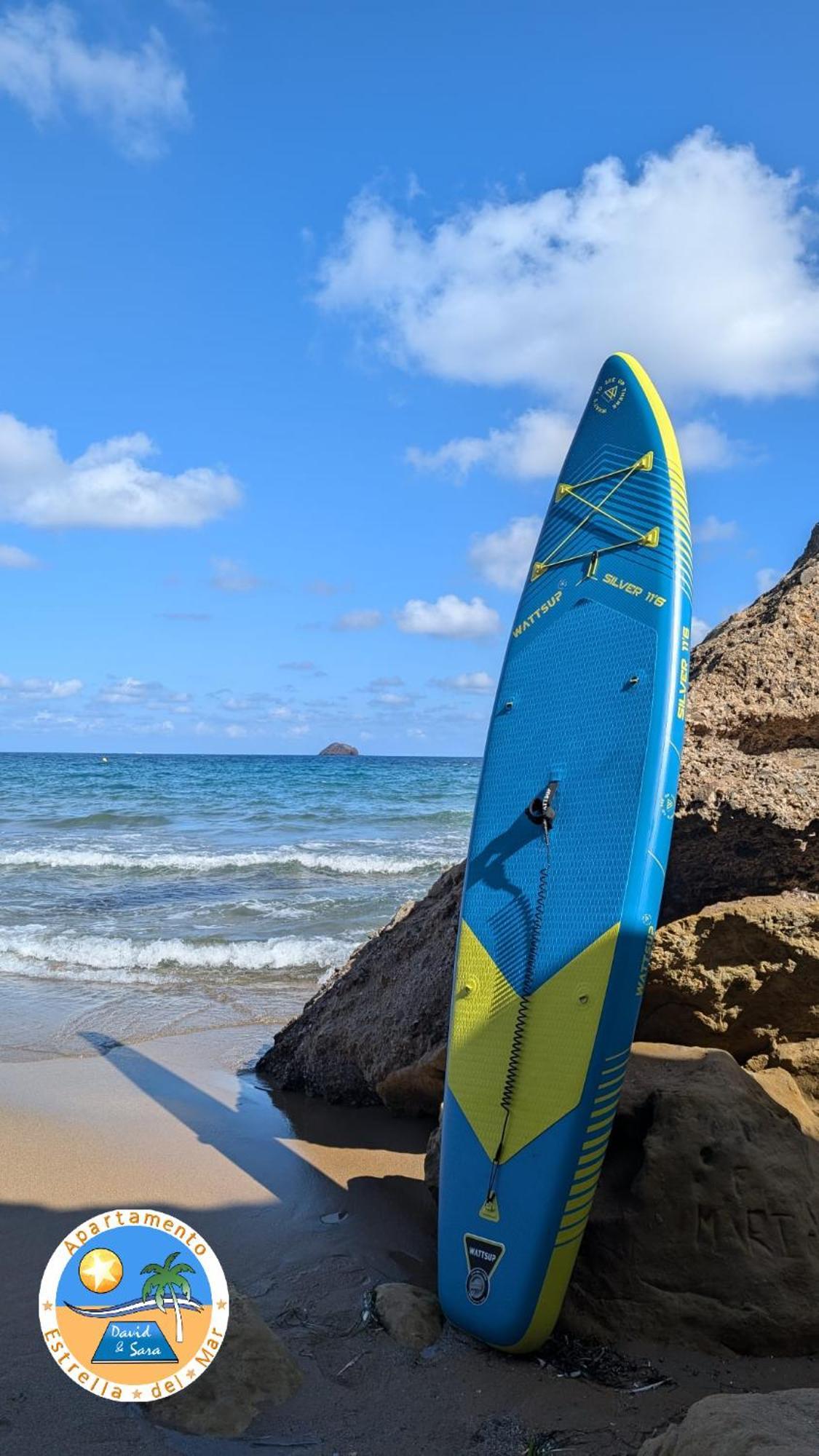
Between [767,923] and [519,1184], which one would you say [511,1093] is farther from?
[767,923]

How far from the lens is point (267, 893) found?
11.0 m

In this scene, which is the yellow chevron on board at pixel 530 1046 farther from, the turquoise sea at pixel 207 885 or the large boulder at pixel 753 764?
the turquoise sea at pixel 207 885

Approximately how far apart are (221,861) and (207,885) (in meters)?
1.87

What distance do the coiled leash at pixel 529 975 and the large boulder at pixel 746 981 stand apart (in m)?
0.50

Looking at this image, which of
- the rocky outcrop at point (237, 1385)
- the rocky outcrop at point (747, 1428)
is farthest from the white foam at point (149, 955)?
the rocky outcrop at point (747, 1428)

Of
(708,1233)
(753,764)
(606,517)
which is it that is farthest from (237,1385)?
(606,517)

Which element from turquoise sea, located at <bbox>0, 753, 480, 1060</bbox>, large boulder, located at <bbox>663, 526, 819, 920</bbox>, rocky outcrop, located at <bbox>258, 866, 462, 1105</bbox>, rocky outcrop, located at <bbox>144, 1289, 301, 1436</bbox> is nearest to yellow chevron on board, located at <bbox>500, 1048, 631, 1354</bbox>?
rocky outcrop, located at <bbox>144, 1289, 301, 1436</bbox>

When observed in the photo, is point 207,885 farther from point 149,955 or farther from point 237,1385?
point 237,1385

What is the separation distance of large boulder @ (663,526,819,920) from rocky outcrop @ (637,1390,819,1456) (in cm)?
200

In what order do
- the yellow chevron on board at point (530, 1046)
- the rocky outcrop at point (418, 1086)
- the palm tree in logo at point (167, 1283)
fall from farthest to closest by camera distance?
the rocky outcrop at point (418, 1086)
the yellow chevron on board at point (530, 1046)
the palm tree in logo at point (167, 1283)

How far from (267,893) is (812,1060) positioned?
7887 mm

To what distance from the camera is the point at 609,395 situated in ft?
15.4

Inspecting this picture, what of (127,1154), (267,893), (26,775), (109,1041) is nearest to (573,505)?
(127,1154)

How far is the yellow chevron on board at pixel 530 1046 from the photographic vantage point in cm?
317
